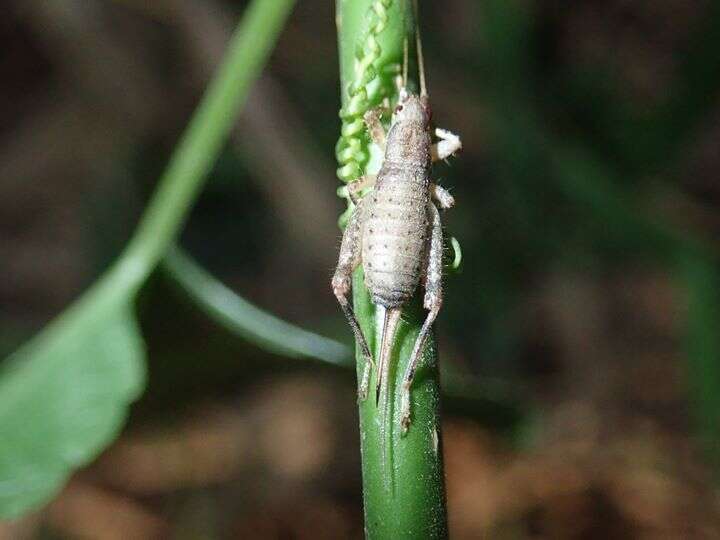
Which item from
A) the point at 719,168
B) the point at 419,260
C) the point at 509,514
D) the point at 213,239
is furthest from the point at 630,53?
the point at 419,260

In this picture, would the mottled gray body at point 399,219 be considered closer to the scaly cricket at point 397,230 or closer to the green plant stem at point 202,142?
the scaly cricket at point 397,230

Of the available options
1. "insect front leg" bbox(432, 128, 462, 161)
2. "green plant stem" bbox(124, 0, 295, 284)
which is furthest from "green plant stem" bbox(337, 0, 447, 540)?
"green plant stem" bbox(124, 0, 295, 284)

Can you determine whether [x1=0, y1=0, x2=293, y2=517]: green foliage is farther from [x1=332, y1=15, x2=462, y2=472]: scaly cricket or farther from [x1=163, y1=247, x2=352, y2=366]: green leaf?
[x1=332, y1=15, x2=462, y2=472]: scaly cricket

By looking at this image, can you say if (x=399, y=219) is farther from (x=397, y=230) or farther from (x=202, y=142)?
(x=202, y=142)

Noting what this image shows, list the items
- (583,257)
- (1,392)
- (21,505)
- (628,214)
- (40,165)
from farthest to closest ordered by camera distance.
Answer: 1. (40,165)
2. (583,257)
3. (628,214)
4. (1,392)
5. (21,505)

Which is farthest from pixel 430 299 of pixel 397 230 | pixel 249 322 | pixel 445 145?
pixel 249 322

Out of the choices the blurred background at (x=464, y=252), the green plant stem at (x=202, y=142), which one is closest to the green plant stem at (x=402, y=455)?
the green plant stem at (x=202, y=142)

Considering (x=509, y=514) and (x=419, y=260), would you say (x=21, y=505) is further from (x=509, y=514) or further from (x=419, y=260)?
(x=509, y=514)
